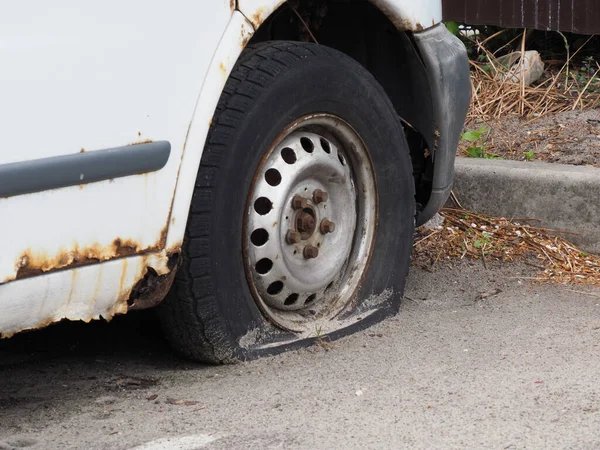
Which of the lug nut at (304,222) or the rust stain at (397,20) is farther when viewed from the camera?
the rust stain at (397,20)

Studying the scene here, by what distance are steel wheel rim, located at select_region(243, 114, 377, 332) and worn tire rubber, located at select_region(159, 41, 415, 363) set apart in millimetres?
49

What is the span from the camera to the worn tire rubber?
289cm

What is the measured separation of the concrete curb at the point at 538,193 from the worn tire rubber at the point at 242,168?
1.11m

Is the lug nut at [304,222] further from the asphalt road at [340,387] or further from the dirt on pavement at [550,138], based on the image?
the dirt on pavement at [550,138]

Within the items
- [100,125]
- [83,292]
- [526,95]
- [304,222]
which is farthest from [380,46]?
[526,95]

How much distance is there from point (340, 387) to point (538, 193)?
1.77 metres

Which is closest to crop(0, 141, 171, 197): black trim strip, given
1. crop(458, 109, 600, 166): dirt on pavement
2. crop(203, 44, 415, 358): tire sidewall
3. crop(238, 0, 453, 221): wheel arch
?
crop(203, 44, 415, 358): tire sidewall

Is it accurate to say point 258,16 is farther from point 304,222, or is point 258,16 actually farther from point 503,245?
point 503,245

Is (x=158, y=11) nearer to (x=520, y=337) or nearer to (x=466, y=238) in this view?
(x=520, y=337)

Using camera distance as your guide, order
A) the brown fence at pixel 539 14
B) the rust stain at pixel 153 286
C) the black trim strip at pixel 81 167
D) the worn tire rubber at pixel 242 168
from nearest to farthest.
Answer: the black trim strip at pixel 81 167
the rust stain at pixel 153 286
the worn tire rubber at pixel 242 168
the brown fence at pixel 539 14

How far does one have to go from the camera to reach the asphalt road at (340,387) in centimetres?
260

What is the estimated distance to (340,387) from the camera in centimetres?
294

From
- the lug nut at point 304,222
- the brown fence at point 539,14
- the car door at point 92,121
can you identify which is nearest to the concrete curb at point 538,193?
the lug nut at point 304,222

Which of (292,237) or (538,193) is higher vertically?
(292,237)
